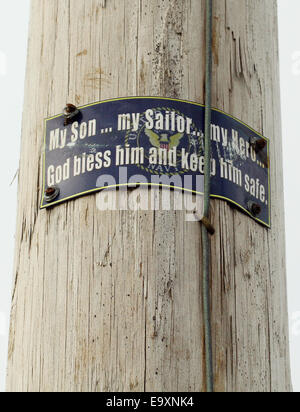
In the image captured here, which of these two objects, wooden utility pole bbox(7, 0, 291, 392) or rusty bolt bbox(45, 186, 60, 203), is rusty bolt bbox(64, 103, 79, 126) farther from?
rusty bolt bbox(45, 186, 60, 203)

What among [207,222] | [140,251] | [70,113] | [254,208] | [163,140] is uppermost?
[70,113]

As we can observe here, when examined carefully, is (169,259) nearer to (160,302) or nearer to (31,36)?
(160,302)

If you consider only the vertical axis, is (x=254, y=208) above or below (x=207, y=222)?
above

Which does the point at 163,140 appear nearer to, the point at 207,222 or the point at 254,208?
the point at 207,222

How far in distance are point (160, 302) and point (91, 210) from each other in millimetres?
354

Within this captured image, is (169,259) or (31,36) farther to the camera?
(31,36)

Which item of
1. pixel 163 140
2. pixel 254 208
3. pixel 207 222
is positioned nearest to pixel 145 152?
pixel 163 140

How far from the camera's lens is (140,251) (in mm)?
2938

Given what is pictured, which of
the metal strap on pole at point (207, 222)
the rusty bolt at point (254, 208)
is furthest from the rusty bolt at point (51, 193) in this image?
the rusty bolt at point (254, 208)

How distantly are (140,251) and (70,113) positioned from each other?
1.68 feet

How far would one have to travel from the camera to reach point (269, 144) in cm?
331

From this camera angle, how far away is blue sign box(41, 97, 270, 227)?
9.82ft
